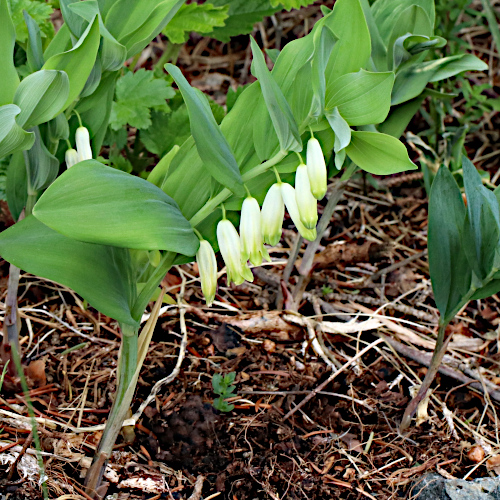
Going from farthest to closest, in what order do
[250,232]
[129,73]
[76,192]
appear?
1. [129,73]
2. [250,232]
3. [76,192]

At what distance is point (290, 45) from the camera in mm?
1118

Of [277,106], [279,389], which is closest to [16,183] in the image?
[277,106]

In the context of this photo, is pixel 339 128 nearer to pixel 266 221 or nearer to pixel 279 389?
pixel 266 221

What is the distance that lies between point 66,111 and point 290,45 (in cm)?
52

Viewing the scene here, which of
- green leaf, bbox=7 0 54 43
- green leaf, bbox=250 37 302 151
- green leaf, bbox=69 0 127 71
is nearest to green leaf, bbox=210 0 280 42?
green leaf, bbox=7 0 54 43

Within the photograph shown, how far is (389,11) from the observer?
1621 mm

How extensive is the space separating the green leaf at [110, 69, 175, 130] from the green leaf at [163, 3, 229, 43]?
0.26 meters

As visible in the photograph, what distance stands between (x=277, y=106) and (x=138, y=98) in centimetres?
103

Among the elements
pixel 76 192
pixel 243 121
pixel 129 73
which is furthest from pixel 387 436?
pixel 129 73

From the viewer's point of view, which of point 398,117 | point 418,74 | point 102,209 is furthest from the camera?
point 398,117

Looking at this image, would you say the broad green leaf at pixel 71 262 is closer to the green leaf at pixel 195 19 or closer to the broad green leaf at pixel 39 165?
the broad green leaf at pixel 39 165

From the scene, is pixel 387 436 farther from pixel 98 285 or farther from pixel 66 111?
pixel 66 111

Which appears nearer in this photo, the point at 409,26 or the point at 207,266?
the point at 207,266

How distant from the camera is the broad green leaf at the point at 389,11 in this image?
1.59 metres
